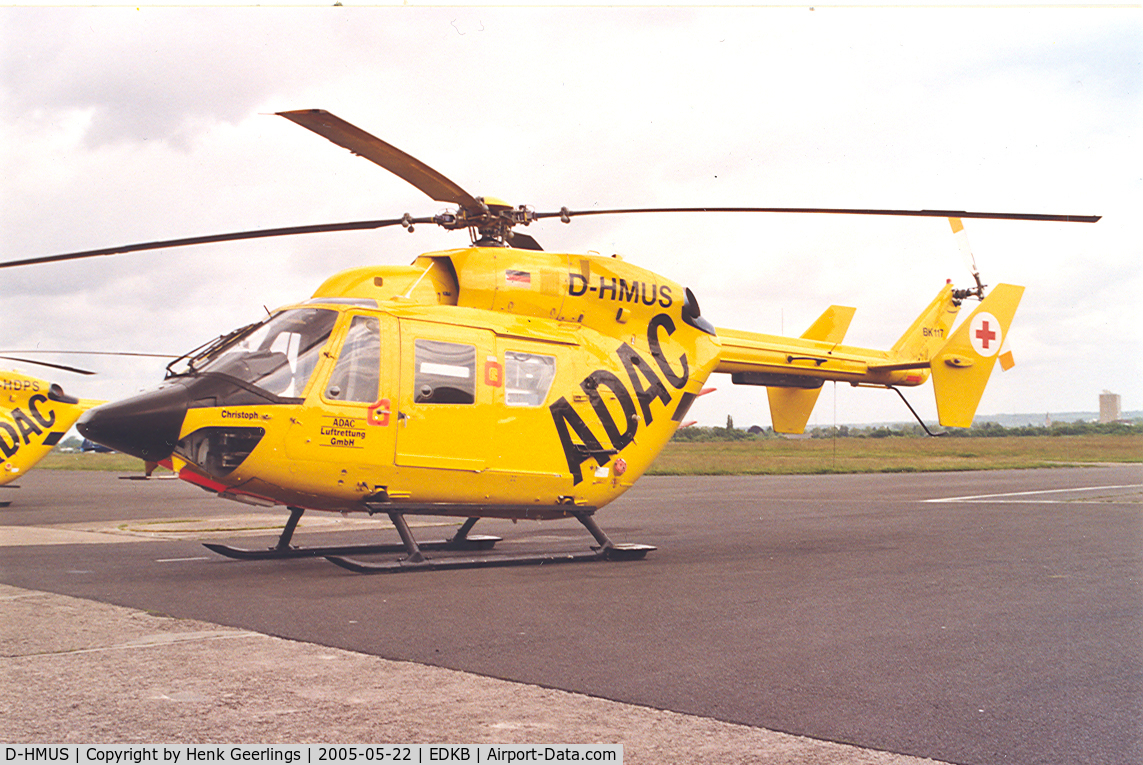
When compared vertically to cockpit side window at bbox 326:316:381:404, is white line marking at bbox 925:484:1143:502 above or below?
below

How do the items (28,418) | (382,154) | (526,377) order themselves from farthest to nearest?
(28,418) → (526,377) → (382,154)

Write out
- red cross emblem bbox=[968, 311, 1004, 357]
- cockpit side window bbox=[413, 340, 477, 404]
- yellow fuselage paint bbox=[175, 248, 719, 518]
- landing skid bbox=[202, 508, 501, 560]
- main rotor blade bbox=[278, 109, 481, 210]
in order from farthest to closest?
red cross emblem bbox=[968, 311, 1004, 357]
landing skid bbox=[202, 508, 501, 560]
cockpit side window bbox=[413, 340, 477, 404]
yellow fuselage paint bbox=[175, 248, 719, 518]
main rotor blade bbox=[278, 109, 481, 210]

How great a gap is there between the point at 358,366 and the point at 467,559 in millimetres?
2491

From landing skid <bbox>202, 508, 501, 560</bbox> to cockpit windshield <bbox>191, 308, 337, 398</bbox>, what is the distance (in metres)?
1.57

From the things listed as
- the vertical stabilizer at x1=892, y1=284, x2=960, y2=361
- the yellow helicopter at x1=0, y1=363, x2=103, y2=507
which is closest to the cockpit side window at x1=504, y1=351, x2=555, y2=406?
the vertical stabilizer at x1=892, y1=284, x2=960, y2=361

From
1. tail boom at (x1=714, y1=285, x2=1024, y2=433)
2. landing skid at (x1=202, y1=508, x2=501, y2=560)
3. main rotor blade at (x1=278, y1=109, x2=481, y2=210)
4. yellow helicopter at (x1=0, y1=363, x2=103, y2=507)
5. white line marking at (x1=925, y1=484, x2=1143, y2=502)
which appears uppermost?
main rotor blade at (x1=278, y1=109, x2=481, y2=210)

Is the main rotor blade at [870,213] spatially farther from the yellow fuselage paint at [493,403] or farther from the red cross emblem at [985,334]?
the red cross emblem at [985,334]

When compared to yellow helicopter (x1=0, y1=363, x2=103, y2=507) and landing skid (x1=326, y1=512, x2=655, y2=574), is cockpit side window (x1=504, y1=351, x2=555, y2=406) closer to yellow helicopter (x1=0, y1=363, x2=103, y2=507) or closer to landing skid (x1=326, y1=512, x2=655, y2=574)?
landing skid (x1=326, y1=512, x2=655, y2=574)

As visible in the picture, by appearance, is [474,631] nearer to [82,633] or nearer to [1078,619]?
[82,633]

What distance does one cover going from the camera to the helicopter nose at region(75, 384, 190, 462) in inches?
336

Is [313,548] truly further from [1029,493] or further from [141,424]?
[1029,493]
